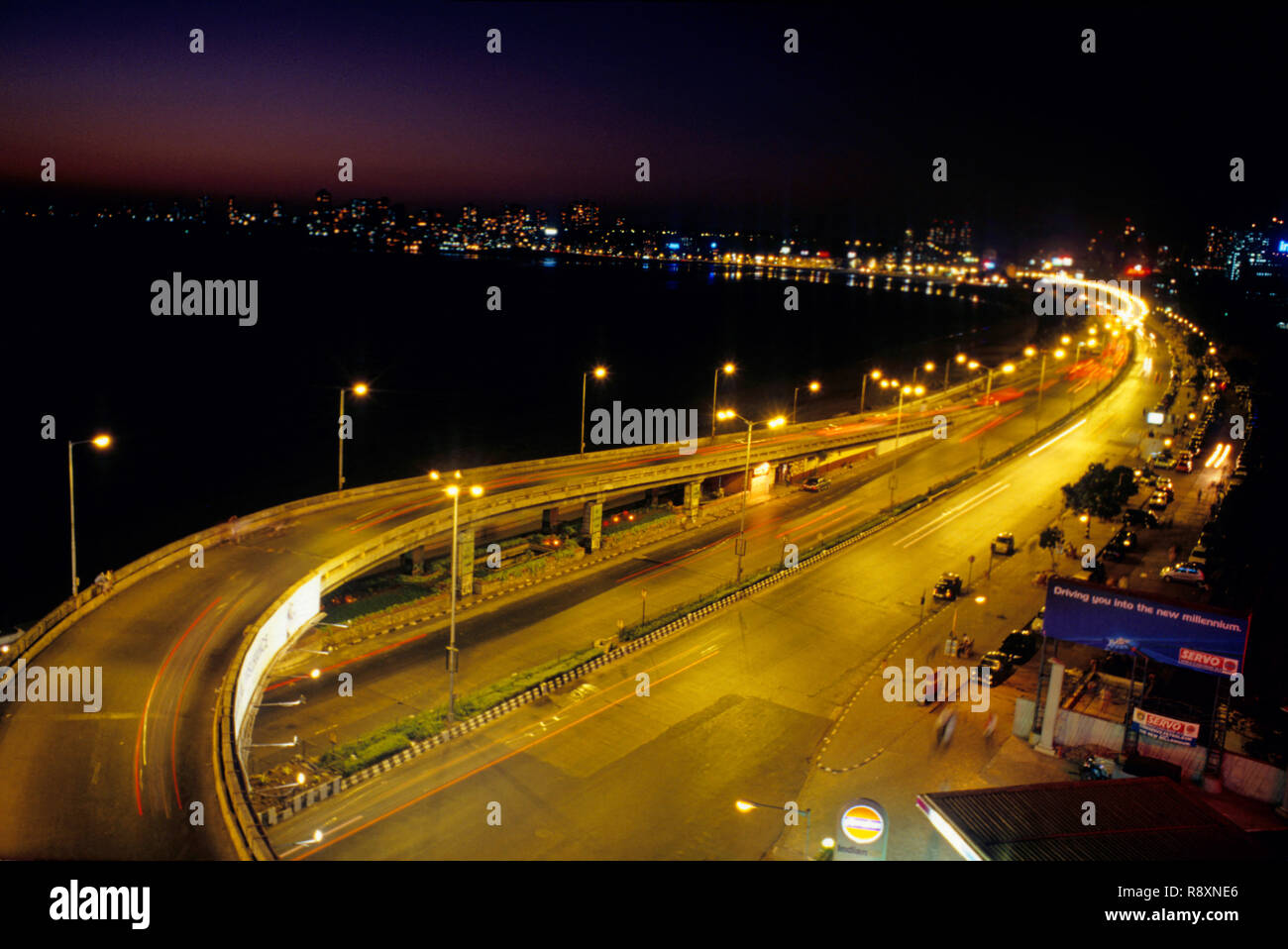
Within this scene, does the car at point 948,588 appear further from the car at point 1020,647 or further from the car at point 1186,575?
the car at point 1186,575

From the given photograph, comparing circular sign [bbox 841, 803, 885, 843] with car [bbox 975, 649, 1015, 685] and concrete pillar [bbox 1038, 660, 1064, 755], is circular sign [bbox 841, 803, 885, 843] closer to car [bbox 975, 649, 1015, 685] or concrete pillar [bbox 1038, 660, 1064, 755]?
concrete pillar [bbox 1038, 660, 1064, 755]

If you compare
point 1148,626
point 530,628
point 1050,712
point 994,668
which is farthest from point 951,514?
point 530,628

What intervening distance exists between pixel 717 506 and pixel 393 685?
2659 cm

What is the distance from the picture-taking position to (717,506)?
2016 inches

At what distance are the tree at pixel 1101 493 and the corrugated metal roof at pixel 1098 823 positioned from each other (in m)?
33.0

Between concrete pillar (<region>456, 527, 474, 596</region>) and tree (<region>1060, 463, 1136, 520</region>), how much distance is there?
3331 cm

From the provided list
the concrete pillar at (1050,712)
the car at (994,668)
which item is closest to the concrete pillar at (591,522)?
the car at (994,668)

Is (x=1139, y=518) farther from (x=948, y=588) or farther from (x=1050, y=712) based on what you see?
(x=1050, y=712)

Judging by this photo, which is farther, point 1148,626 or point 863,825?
point 1148,626

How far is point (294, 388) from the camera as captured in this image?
10400cm

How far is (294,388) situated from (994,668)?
93221 millimetres

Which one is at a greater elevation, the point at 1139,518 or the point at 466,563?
the point at 1139,518

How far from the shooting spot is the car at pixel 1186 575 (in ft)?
125
